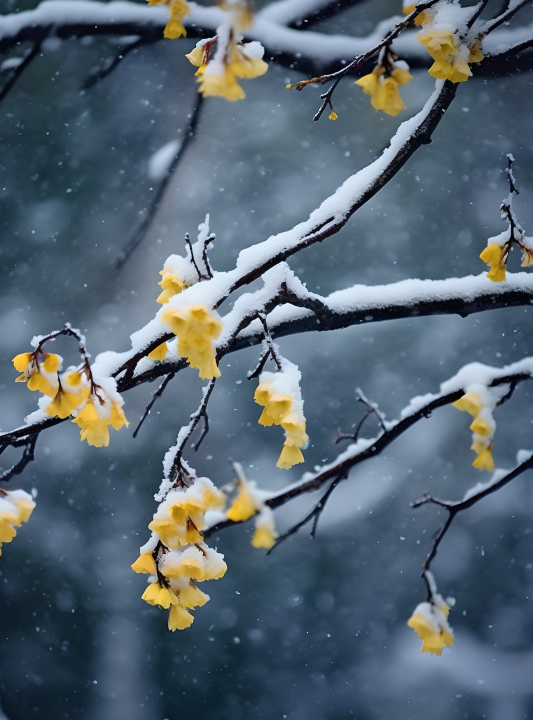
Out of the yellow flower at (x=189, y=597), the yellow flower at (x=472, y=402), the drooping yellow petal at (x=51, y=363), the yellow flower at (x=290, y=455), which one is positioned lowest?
the yellow flower at (x=189, y=597)

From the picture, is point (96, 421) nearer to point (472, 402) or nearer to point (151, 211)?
point (472, 402)

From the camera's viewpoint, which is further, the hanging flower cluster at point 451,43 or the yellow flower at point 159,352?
the yellow flower at point 159,352

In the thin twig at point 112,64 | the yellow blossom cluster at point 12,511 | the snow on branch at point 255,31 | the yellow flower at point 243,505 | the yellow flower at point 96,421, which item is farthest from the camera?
the thin twig at point 112,64

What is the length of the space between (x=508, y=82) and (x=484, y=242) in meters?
0.89

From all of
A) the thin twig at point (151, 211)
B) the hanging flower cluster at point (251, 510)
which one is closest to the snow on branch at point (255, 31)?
the thin twig at point (151, 211)

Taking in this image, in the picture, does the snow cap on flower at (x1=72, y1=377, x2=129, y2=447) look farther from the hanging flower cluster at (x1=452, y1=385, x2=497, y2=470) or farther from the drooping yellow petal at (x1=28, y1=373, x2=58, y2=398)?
the hanging flower cluster at (x1=452, y1=385, x2=497, y2=470)

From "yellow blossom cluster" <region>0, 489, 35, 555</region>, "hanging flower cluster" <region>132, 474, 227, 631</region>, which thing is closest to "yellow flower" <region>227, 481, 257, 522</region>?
"hanging flower cluster" <region>132, 474, 227, 631</region>

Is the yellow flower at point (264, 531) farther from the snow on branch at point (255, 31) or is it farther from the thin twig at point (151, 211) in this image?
the thin twig at point (151, 211)

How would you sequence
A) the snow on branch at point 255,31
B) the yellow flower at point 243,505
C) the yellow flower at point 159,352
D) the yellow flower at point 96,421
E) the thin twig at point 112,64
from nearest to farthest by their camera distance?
the yellow flower at point 243,505 → the yellow flower at point 96,421 → the yellow flower at point 159,352 → the snow on branch at point 255,31 → the thin twig at point 112,64

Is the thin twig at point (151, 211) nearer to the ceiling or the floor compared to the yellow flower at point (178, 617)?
nearer to the ceiling

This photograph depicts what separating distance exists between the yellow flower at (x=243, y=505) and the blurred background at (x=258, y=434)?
247 centimetres

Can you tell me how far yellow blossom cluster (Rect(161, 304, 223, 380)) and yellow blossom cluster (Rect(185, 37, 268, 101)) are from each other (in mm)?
268

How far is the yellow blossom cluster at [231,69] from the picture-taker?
64 centimetres

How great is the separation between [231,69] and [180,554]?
0.70 metres
